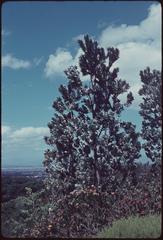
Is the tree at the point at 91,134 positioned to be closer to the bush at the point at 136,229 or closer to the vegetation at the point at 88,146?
the vegetation at the point at 88,146

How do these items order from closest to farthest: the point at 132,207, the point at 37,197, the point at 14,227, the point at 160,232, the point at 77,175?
the point at 160,232 < the point at 132,207 < the point at 14,227 < the point at 37,197 < the point at 77,175

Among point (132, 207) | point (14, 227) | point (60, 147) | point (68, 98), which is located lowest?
point (14, 227)

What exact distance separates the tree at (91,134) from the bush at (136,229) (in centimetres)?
471

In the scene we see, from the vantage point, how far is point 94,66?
39.7 ft

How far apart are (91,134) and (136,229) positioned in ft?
19.0

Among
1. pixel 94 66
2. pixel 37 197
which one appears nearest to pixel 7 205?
pixel 37 197

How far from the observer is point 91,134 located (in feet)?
39.5

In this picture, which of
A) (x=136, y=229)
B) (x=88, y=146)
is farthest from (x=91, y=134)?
(x=136, y=229)

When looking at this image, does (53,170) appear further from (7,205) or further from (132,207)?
(132,207)

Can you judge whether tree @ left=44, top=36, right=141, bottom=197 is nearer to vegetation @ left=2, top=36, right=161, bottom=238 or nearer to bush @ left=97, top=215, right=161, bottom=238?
vegetation @ left=2, top=36, right=161, bottom=238

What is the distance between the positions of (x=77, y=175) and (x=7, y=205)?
5.92 feet

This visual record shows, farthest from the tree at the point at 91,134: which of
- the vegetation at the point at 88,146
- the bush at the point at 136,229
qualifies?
the bush at the point at 136,229

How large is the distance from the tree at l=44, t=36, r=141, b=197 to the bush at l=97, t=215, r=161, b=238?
4707 millimetres

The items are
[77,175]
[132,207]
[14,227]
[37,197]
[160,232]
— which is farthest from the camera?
[77,175]
